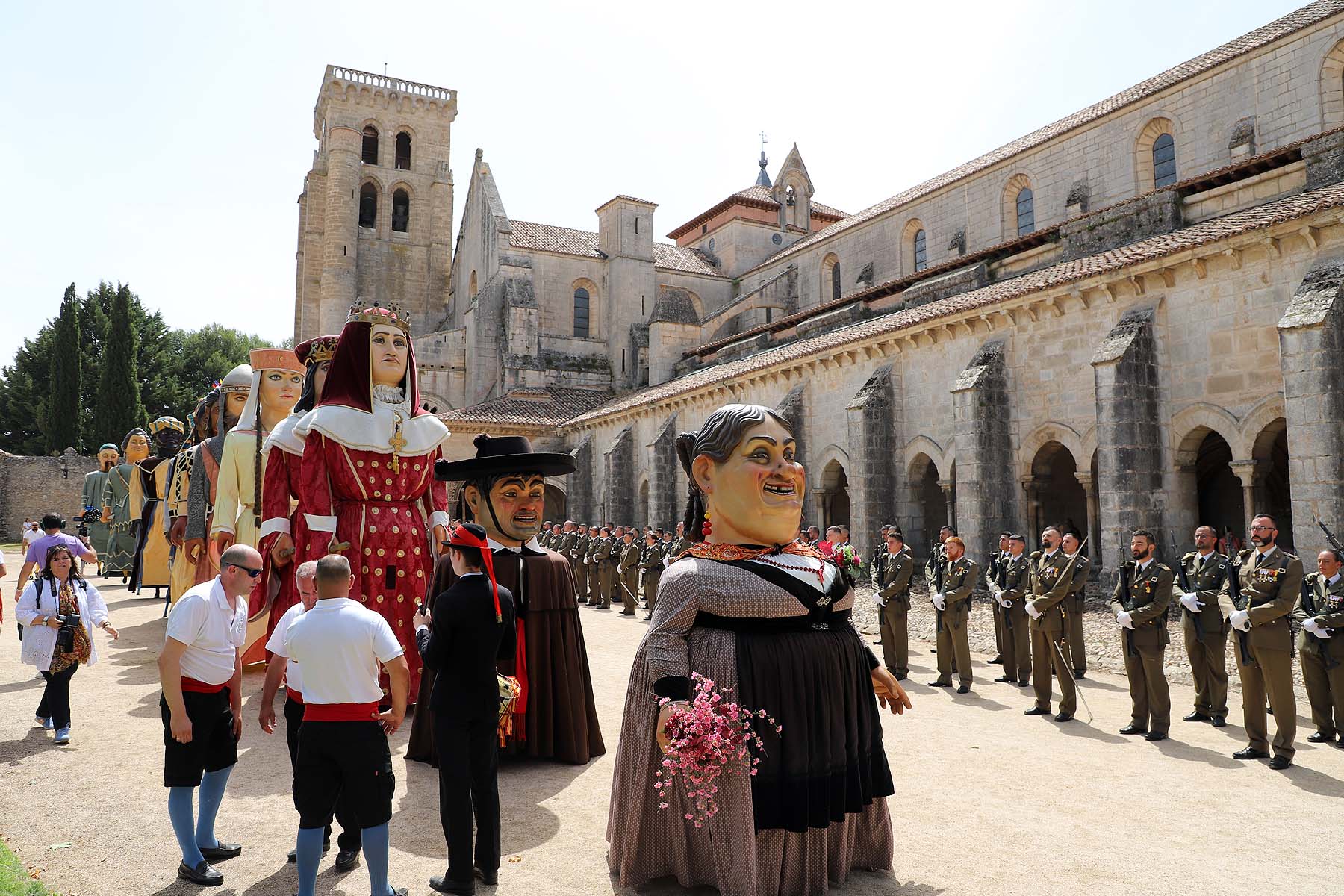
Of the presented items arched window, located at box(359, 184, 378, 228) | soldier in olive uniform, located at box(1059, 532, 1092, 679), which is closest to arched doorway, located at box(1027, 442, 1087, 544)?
soldier in olive uniform, located at box(1059, 532, 1092, 679)

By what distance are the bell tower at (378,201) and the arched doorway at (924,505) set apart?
96.4 ft

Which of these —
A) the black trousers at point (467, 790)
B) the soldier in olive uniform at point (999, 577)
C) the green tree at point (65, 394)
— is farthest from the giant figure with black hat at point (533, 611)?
the green tree at point (65, 394)

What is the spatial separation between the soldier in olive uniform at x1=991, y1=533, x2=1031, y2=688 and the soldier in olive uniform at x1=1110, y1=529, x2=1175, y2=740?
165 centimetres

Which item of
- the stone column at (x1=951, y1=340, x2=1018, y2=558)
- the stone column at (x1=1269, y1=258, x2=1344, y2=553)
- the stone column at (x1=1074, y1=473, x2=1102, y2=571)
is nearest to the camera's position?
the stone column at (x1=1269, y1=258, x2=1344, y2=553)

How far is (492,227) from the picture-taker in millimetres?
35344

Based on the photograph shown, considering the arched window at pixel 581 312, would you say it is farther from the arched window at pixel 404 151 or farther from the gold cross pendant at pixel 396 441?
the gold cross pendant at pixel 396 441

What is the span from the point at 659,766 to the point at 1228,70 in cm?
2199

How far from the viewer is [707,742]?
3.06 m

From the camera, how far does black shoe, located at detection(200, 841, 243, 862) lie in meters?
3.84

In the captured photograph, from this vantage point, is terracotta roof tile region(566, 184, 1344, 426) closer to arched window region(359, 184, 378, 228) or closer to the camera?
the camera

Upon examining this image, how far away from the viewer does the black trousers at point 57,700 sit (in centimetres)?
578

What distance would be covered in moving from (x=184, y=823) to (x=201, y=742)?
1.06 feet

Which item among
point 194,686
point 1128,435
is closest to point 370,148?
point 1128,435

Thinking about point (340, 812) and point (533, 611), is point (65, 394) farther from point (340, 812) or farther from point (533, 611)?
point (340, 812)
